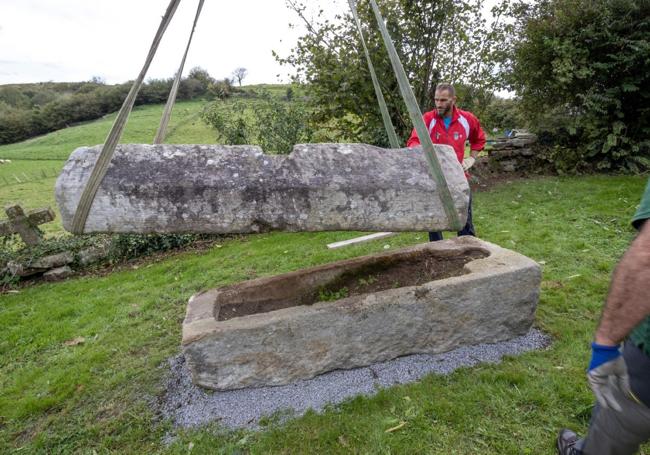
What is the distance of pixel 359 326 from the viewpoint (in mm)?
2482

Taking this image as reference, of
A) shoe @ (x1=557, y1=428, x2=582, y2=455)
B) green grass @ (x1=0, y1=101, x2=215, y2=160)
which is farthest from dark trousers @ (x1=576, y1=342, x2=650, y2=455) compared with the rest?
green grass @ (x1=0, y1=101, x2=215, y2=160)

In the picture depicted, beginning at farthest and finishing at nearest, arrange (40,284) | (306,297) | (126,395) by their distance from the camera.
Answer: (40,284)
(306,297)
(126,395)

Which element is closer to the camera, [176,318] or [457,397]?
[457,397]

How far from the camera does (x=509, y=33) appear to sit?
7551 millimetres

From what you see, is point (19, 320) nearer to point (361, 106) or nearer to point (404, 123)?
point (361, 106)

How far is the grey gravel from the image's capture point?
2.35 metres

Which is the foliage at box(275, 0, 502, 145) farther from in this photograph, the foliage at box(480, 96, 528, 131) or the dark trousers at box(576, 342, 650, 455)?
the dark trousers at box(576, 342, 650, 455)

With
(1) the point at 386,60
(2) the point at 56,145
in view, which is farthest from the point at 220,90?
(2) the point at 56,145

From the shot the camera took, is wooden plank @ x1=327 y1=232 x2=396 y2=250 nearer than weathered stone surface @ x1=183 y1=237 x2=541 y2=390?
No

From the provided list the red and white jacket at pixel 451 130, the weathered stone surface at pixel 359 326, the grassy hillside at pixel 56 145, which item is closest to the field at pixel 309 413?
the weathered stone surface at pixel 359 326

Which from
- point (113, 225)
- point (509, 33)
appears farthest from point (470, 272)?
point (509, 33)

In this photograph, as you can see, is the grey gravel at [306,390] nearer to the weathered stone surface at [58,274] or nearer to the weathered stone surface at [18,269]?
the weathered stone surface at [58,274]

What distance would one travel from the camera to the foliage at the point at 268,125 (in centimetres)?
712

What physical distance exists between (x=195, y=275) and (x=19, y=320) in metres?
1.94
